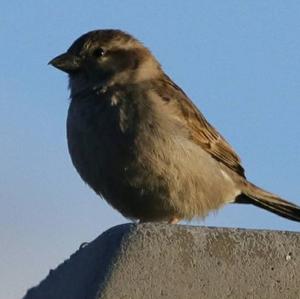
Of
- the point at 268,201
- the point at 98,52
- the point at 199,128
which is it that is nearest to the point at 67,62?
the point at 98,52

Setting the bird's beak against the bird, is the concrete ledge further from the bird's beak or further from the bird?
the bird's beak

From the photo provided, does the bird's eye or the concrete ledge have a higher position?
the bird's eye

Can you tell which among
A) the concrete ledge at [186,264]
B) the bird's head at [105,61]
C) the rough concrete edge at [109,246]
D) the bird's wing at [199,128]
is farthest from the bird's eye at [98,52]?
the concrete ledge at [186,264]

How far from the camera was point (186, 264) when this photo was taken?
3.16 m

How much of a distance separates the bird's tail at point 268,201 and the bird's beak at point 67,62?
158 centimetres

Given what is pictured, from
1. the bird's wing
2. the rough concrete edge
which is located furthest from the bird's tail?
the rough concrete edge

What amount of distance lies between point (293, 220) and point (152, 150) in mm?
1768

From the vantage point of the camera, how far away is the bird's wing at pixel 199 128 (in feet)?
22.0

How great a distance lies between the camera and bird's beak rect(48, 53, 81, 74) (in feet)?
22.1

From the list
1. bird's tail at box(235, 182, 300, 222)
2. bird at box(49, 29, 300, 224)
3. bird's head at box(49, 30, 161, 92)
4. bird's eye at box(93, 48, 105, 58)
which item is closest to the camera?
bird at box(49, 29, 300, 224)

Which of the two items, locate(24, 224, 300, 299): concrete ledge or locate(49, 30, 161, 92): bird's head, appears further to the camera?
locate(49, 30, 161, 92): bird's head

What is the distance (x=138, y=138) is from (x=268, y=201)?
76.6 inches

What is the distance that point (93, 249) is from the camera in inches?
128

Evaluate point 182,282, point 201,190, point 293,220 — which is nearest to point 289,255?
point 182,282
